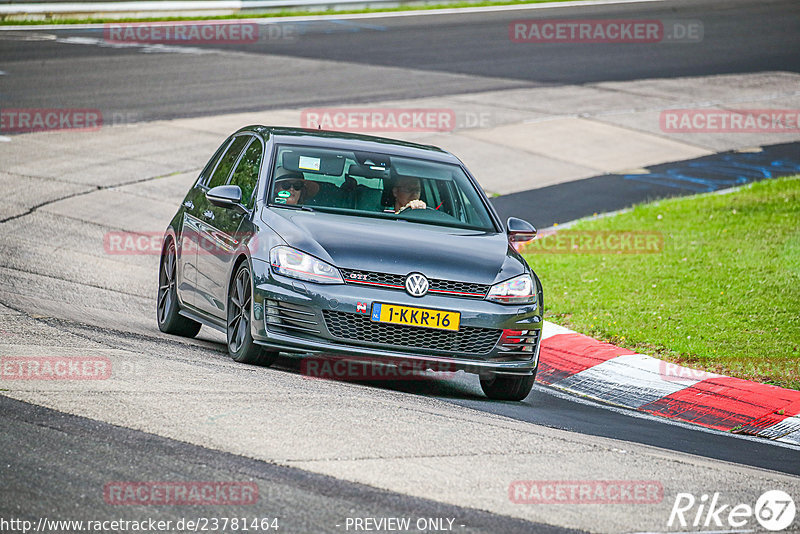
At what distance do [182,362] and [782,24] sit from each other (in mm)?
31837

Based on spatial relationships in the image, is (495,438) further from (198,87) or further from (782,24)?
(782,24)

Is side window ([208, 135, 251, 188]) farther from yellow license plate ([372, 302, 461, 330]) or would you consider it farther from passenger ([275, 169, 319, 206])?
yellow license plate ([372, 302, 461, 330])

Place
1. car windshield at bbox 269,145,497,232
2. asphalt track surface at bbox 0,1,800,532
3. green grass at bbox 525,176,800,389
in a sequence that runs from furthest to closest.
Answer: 1. green grass at bbox 525,176,800,389
2. car windshield at bbox 269,145,497,232
3. asphalt track surface at bbox 0,1,800,532

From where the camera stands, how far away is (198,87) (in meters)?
23.9

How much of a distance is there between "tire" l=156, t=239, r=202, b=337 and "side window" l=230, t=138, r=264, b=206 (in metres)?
1.03

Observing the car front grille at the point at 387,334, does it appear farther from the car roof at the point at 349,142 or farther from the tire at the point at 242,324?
the car roof at the point at 349,142

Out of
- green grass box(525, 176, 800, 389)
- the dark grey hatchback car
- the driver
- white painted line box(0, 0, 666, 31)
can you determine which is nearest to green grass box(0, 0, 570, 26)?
white painted line box(0, 0, 666, 31)

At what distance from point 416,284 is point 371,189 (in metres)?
1.41

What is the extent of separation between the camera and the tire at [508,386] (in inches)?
332

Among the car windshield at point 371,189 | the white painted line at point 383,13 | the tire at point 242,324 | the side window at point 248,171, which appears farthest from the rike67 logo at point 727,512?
the white painted line at point 383,13

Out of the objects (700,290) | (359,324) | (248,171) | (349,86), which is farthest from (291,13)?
(359,324)

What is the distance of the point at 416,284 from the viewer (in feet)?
25.5

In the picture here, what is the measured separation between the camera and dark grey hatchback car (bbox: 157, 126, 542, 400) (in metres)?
7.77

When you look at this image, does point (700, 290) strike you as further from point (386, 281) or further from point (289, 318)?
point (289, 318)
